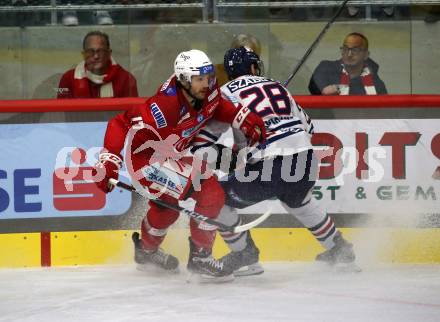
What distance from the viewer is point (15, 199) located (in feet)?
19.0

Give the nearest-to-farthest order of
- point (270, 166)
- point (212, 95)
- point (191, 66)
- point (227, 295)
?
point (227, 295)
point (191, 66)
point (212, 95)
point (270, 166)

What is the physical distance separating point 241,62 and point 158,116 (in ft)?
1.82

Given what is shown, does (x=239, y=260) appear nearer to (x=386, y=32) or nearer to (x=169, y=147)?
(x=169, y=147)

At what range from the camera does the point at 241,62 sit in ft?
17.5

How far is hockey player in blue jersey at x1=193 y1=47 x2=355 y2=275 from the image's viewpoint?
5246 millimetres

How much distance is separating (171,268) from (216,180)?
55cm

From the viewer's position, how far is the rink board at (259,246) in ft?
19.0

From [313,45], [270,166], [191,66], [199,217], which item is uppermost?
[313,45]

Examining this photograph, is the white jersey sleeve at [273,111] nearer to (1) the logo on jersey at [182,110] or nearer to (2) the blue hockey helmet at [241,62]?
(2) the blue hockey helmet at [241,62]

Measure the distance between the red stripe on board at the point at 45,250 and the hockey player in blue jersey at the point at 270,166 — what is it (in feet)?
3.22

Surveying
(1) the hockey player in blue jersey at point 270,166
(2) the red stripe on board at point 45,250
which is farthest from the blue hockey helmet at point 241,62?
(2) the red stripe on board at point 45,250

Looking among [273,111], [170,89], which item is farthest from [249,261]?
[170,89]

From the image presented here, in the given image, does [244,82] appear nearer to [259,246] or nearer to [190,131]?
[190,131]

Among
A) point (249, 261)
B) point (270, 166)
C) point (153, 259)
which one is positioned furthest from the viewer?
point (153, 259)
